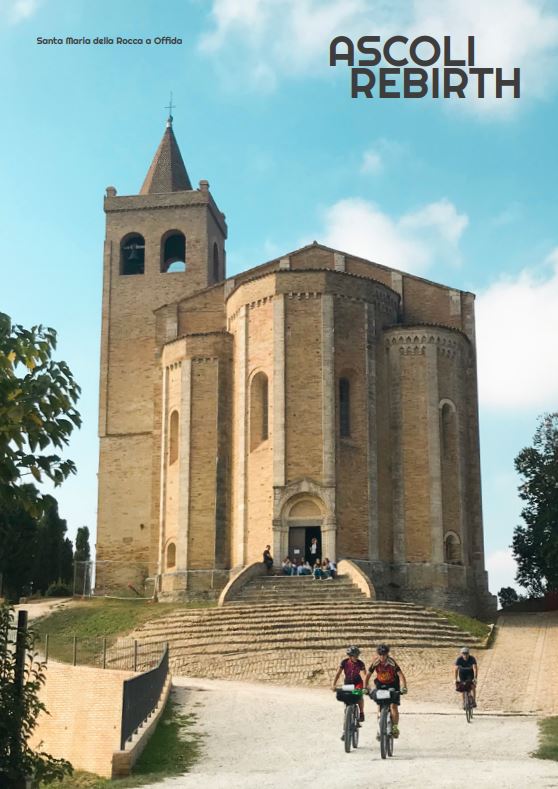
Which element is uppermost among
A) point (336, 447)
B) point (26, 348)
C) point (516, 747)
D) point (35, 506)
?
point (336, 447)

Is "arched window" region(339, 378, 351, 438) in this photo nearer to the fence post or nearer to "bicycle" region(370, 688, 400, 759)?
"bicycle" region(370, 688, 400, 759)

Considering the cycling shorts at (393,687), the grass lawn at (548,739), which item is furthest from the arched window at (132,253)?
the cycling shorts at (393,687)

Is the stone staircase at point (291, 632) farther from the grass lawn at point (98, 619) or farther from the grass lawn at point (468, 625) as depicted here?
the grass lawn at point (98, 619)

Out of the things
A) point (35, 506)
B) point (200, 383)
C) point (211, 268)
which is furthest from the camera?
point (211, 268)

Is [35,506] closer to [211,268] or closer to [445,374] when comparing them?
[445,374]

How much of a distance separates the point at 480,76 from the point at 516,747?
39.5ft

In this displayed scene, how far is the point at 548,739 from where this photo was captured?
16547 millimetres

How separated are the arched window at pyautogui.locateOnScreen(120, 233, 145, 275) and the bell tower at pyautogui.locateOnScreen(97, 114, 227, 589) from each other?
0.05 m

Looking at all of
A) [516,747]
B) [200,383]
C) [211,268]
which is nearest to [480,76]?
[516,747]

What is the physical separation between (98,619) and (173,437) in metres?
9.68

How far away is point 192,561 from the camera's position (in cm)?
4009

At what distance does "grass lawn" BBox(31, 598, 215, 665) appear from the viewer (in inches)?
1268

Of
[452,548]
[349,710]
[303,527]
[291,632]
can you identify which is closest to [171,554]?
[303,527]

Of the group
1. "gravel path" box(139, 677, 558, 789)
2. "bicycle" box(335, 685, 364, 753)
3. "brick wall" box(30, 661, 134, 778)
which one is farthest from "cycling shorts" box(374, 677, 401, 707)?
"brick wall" box(30, 661, 134, 778)
